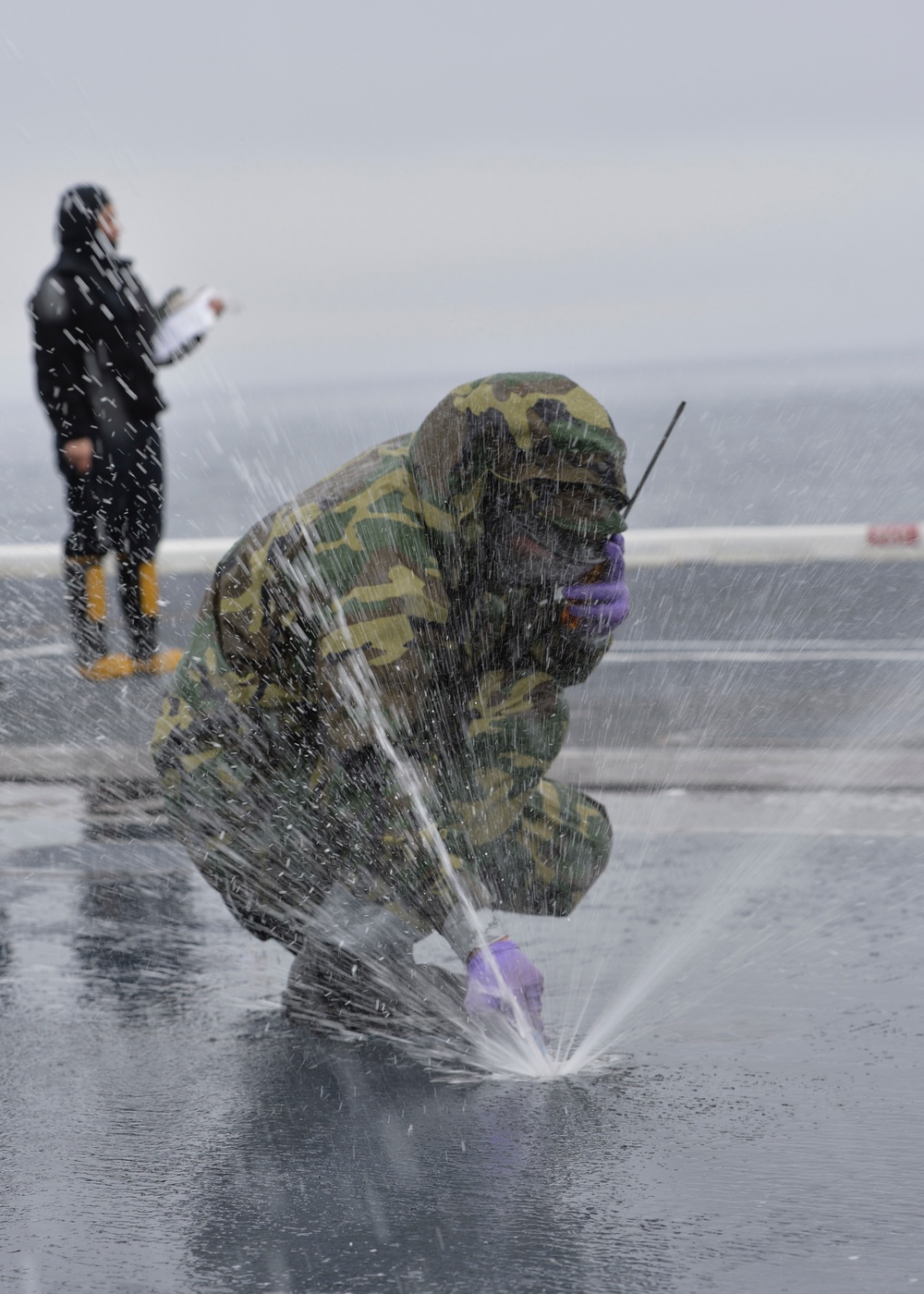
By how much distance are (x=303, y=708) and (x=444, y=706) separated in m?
0.28

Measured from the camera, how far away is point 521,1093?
2.97 metres

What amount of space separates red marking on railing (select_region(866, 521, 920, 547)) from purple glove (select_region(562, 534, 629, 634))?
727 cm

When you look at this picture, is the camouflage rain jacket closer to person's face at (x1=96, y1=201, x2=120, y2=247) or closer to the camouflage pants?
the camouflage pants

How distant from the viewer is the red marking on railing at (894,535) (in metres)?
10.1

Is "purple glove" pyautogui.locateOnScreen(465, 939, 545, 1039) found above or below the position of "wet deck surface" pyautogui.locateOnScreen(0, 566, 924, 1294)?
above

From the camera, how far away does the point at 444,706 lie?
10.6 ft

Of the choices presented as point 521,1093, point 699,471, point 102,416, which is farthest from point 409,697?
point 699,471

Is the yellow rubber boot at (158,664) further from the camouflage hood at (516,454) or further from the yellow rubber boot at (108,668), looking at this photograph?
the camouflage hood at (516,454)

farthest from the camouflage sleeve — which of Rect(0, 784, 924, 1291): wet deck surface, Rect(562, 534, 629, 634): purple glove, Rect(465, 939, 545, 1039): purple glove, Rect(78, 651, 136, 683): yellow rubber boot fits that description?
Rect(78, 651, 136, 683): yellow rubber boot

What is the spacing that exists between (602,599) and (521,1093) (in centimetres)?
96

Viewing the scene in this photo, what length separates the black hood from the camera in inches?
282

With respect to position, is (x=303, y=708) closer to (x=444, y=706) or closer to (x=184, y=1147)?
(x=444, y=706)

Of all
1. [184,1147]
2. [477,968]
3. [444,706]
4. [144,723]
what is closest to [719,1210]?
[477,968]

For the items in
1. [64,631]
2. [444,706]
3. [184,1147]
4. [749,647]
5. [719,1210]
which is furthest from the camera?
[64,631]
